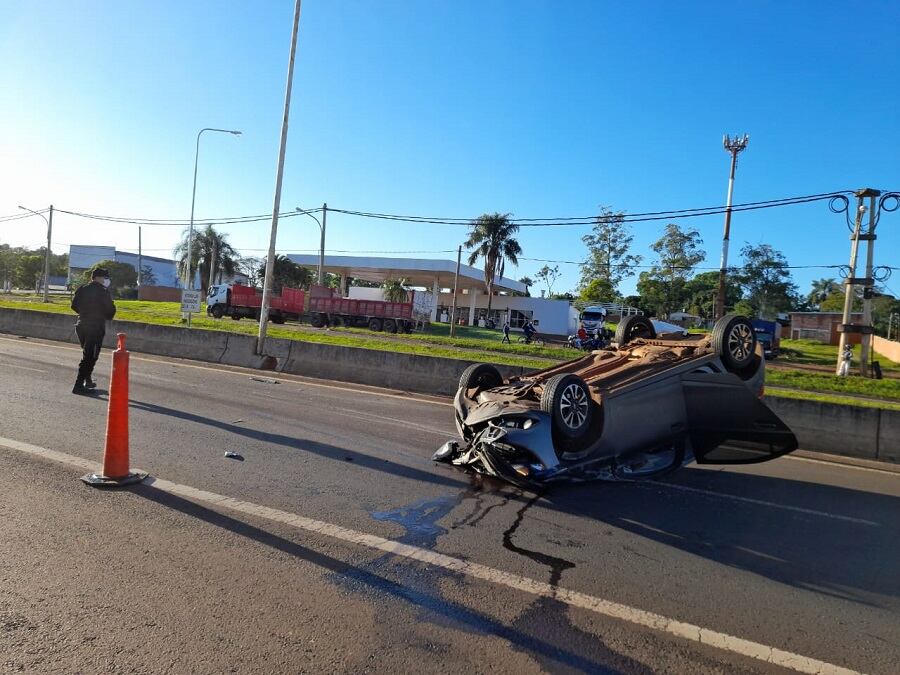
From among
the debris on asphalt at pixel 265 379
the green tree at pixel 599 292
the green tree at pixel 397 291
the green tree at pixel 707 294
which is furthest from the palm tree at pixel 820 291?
the debris on asphalt at pixel 265 379

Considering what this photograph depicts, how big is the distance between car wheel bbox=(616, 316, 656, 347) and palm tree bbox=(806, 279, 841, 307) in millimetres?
106994

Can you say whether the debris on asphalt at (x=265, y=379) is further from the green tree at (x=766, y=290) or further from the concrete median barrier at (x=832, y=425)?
the green tree at (x=766, y=290)

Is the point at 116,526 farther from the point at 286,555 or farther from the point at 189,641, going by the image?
the point at 189,641

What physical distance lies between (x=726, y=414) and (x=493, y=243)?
45323 mm

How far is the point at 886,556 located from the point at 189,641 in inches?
187

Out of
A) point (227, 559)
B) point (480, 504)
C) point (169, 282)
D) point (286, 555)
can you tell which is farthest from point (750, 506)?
point (169, 282)

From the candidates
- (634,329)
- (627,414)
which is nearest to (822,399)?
(634,329)

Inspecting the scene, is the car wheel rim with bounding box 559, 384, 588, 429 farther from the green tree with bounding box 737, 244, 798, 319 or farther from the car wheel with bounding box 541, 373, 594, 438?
the green tree with bounding box 737, 244, 798, 319

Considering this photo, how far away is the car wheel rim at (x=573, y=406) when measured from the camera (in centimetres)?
530

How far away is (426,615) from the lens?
10.4ft

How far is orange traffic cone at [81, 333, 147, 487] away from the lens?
16.2 feet

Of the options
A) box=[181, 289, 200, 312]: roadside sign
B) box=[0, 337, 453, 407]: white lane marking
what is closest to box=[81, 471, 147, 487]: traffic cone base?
box=[0, 337, 453, 407]: white lane marking

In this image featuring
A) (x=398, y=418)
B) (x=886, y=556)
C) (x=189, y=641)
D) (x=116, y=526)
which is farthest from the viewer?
(x=398, y=418)

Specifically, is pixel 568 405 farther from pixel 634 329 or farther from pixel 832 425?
pixel 832 425
